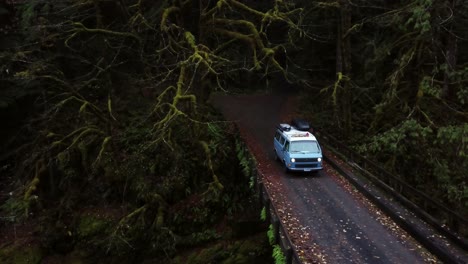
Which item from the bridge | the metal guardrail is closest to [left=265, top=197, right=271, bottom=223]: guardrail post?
the bridge

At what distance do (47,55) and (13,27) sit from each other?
2963 millimetres

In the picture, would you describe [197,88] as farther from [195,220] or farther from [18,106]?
[18,106]

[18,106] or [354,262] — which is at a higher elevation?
Answer: [18,106]

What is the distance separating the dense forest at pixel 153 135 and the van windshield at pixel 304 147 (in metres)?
2.76

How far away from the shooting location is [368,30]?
111 ft

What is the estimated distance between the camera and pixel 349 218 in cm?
1644

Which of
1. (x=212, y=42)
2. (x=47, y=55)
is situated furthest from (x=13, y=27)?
(x=212, y=42)

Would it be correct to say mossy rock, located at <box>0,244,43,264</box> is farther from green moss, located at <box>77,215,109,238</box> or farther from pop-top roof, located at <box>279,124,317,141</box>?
pop-top roof, located at <box>279,124,317,141</box>

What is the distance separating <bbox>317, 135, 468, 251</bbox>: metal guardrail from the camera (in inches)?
560

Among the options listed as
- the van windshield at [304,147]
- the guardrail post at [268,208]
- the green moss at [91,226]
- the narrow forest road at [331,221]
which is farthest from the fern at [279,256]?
the green moss at [91,226]

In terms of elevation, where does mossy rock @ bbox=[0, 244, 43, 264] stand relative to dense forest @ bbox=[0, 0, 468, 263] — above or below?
below

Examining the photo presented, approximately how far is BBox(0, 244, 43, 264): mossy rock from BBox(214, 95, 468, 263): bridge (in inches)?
478

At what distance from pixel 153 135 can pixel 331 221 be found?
29.3 ft

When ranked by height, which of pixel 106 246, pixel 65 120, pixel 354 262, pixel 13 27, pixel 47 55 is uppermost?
pixel 13 27
